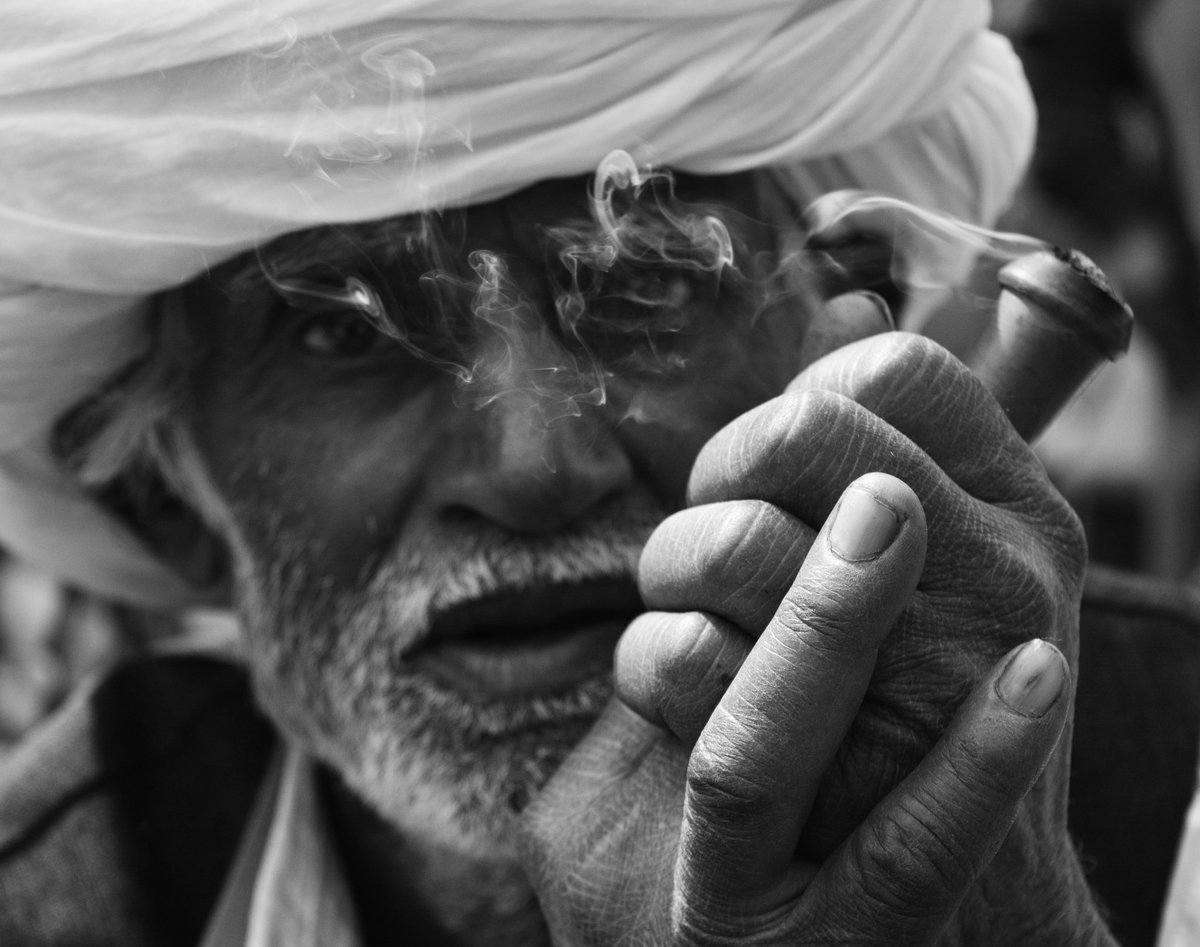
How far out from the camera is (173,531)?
2836 millimetres

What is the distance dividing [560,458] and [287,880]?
3.87 ft

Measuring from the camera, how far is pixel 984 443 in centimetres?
141

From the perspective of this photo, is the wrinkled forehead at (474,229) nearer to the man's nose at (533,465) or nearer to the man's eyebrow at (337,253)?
the man's eyebrow at (337,253)

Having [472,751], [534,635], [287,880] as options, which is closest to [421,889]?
[287,880]

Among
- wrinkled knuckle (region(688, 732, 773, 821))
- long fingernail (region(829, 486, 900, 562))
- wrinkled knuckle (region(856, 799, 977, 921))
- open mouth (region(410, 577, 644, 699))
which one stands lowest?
open mouth (region(410, 577, 644, 699))

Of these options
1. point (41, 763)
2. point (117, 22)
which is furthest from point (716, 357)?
point (41, 763)

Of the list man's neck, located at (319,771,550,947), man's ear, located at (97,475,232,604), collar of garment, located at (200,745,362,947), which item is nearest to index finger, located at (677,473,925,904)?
man's neck, located at (319,771,550,947)

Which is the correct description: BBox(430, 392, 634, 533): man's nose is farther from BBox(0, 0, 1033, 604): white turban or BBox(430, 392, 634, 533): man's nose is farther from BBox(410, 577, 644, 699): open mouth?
BBox(0, 0, 1033, 604): white turban

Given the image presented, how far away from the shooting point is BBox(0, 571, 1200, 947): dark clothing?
2523mm

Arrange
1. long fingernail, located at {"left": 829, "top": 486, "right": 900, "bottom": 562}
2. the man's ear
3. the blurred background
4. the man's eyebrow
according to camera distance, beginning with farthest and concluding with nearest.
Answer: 1. the blurred background
2. the man's ear
3. the man's eyebrow
4. long fingernail, located at {"left": 829, "top": 486, "right": 900, "bottom": 562}

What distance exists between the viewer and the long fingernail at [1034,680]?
1.27 metres

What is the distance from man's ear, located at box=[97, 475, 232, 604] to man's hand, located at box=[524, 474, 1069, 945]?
160 centimetres

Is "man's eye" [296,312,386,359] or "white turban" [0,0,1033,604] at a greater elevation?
"white turban" [0,0,1033,604]

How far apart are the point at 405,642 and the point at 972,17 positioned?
1351mm
